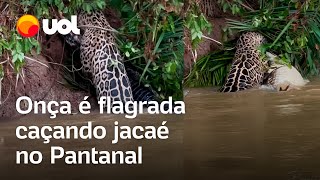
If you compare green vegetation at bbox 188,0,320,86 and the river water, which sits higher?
green vegetation at bbox 188,0,320,86

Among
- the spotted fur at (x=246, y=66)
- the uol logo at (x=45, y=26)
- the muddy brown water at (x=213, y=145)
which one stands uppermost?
the uol logo at (x=45, y=26)

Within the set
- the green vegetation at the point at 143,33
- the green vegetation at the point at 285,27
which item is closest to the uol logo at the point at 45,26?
the green vegetation at the point at 143,33

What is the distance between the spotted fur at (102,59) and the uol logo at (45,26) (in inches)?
4.3

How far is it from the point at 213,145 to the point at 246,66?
2.33m

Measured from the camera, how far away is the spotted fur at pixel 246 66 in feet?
19.1

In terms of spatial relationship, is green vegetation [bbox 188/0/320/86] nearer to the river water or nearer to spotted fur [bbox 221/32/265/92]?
spotted fur [bbox 221/32/265/92]

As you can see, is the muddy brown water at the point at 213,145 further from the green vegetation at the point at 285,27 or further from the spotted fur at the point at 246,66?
the green vegetation at the point at 285,27

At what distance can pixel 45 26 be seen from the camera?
16.2 ft

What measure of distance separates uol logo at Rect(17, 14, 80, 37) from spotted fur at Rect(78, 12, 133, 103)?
11cm

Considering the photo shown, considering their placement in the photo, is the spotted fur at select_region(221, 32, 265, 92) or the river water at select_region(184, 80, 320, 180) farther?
the spotted fur at select_region(221, 32, 265, 92)

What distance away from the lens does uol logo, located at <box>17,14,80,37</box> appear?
470 centimetres

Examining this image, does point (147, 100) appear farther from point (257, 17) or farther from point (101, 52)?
point (257, 17)

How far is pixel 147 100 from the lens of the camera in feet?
16.6

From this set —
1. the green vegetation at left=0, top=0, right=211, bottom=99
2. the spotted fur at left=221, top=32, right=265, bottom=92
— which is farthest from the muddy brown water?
the spotted fur at left=221, top=32, right=265, bottom=92
